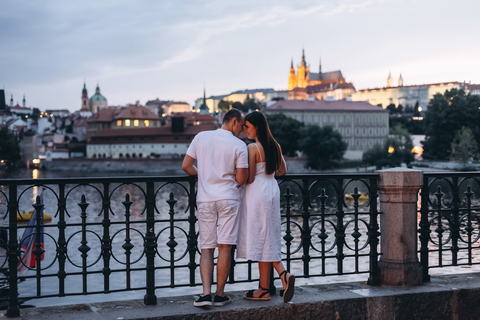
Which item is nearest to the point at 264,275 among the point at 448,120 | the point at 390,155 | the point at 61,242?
the point at 61,242

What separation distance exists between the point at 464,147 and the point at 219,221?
238 ft

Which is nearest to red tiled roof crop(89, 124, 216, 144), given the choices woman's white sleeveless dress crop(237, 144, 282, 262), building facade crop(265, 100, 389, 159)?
building facade crop(265, 100, 389, 159)

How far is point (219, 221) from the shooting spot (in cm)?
471

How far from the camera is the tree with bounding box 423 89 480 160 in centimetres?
8038

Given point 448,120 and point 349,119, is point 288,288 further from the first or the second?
point 349,119

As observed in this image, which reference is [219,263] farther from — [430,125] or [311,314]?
[430,125]

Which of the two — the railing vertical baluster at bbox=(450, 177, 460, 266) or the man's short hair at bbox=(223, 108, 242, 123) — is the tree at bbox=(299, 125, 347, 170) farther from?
the man's short hair at bbox=(223, 108, 242, 123)

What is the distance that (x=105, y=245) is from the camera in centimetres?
496

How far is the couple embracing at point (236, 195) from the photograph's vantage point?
4.66 m

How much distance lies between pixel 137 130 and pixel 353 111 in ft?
118

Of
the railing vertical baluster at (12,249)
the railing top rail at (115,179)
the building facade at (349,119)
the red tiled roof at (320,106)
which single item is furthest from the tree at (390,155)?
the railing vertical baluster at (12,249)

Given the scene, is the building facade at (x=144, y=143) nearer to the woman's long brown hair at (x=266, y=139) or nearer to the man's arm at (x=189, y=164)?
the man's arm at (x=189, y=164)

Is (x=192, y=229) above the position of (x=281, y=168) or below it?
below

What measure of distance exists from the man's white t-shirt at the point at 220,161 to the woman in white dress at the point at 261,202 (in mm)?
111
